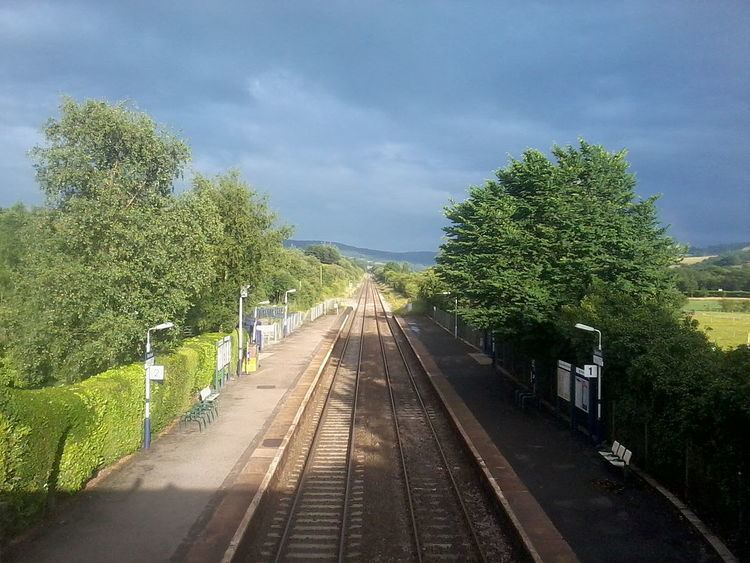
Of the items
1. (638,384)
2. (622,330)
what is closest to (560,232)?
(622,330)

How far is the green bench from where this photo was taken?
17406 millimetres

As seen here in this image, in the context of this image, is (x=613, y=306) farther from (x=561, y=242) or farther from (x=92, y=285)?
(x=92, y=285)

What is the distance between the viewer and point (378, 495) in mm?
12289

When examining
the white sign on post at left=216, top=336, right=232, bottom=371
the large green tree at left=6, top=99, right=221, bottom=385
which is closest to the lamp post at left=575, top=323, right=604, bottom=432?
the large green tree at left=6, top=99, right=221, bottom=385

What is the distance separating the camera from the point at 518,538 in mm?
9477

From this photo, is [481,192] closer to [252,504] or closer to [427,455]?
[427,455]

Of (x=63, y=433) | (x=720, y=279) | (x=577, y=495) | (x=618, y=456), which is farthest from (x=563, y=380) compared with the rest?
(x=720, y=279)

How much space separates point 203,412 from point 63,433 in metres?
7.54

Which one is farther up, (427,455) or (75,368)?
(75,368)

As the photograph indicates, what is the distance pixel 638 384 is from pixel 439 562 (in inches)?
255

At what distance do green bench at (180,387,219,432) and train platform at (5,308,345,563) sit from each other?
262 millimetres

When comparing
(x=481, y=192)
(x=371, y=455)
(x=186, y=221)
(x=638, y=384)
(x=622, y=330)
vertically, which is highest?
(x=481, y=192)

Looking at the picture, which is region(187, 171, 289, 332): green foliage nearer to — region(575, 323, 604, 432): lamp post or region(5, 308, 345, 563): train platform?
region(5, 308, 345, 563): train platform

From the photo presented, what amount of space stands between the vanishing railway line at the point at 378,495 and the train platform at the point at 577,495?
0.81 metres
